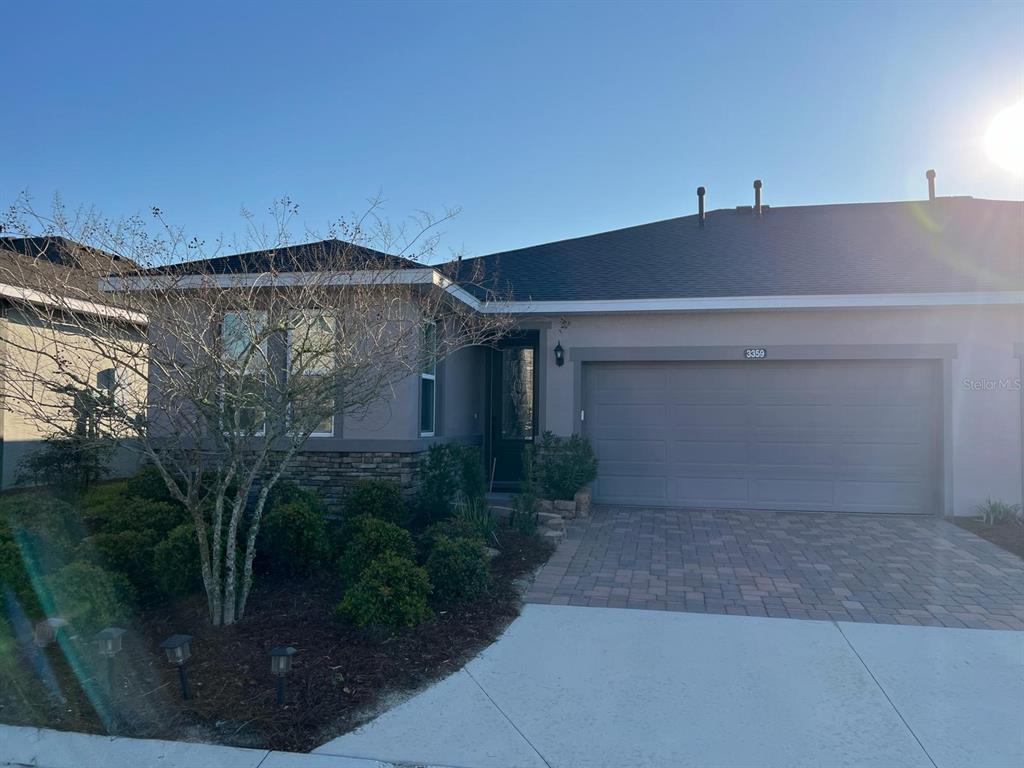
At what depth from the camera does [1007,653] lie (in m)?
4.87

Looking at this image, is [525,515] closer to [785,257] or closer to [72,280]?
[72,280]

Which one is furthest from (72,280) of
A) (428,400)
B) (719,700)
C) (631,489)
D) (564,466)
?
(631,489)

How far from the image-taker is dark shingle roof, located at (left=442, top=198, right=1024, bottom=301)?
397 inches

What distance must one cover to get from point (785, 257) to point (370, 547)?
328 inches

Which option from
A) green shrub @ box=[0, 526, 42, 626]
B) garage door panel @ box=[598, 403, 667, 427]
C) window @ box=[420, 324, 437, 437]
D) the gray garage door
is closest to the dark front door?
the gray garage door

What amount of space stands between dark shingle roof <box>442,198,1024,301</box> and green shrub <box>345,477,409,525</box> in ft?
8.92

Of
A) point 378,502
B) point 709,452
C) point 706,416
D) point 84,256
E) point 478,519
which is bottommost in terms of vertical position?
point 478,519

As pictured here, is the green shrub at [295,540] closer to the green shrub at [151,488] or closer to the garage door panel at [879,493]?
the green shrub at [151,488]

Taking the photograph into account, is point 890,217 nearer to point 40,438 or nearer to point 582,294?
point 582,294

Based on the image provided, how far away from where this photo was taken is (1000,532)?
8812 millimetres

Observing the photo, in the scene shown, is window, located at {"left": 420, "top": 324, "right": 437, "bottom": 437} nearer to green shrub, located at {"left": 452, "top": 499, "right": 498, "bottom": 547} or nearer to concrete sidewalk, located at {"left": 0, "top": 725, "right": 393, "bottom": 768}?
green shrub, located at {"left": 452, "top": 499, "right": 498, "bottom": 547}

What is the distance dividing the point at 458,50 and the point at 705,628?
7.09 metres

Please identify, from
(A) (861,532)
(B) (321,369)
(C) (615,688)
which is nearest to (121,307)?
(B) (321,369)

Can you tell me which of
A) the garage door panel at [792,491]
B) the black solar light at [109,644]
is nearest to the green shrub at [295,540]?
the black solar light at [109,644]
